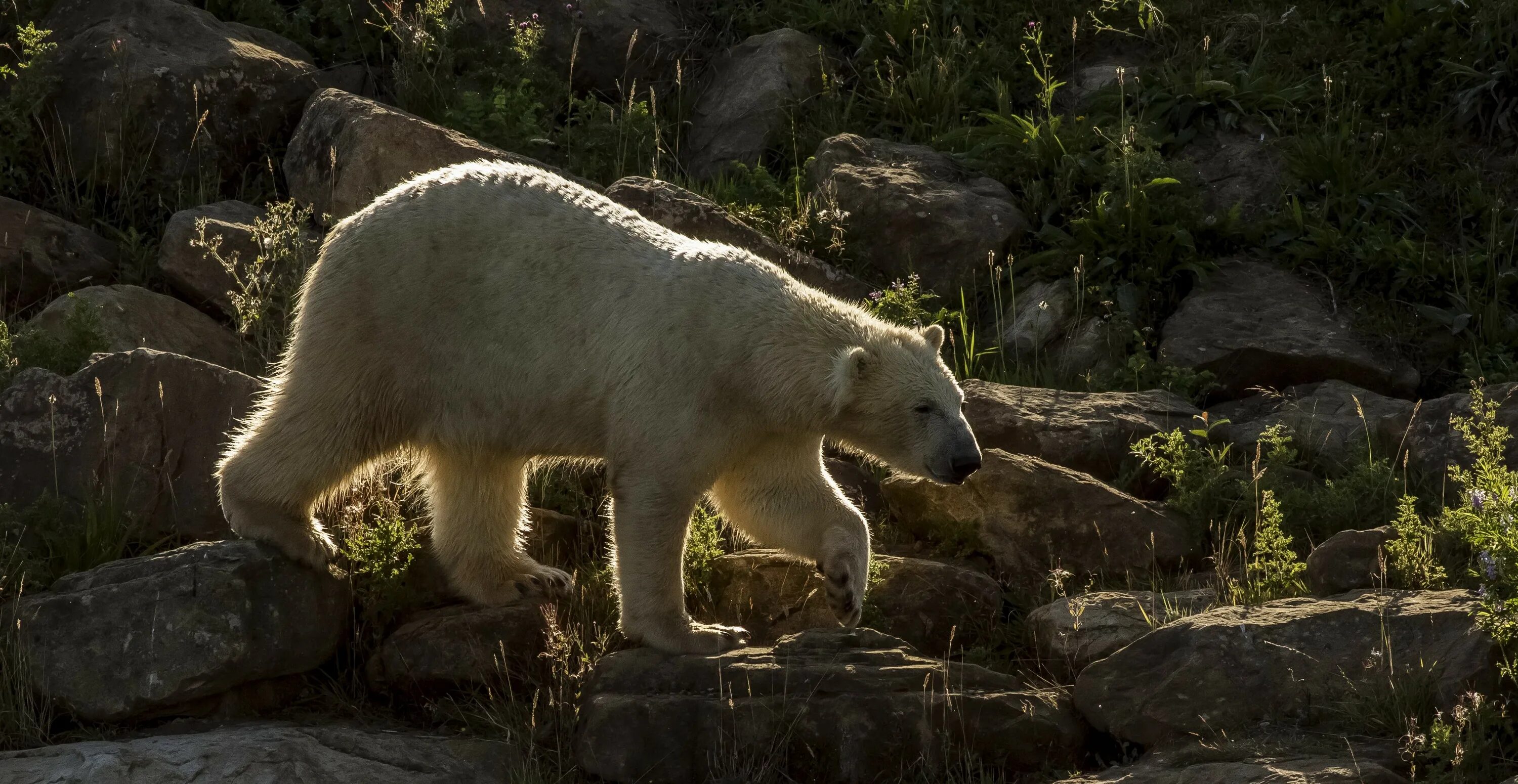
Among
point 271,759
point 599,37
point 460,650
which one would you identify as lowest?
point 271,759

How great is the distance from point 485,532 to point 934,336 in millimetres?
2140

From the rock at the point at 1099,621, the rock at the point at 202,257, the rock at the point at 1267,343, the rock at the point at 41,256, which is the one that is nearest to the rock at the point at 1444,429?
the rock at the point at 1267,343

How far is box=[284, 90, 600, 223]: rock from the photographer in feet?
28.6

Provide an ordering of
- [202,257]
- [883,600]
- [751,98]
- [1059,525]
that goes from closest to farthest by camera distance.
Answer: [883,600] < [1059,525] < [202,257] < [751,98]

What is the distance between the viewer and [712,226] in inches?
340

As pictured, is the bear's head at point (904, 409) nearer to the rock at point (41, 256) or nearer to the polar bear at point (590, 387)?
the polar bear at point (590, 387)

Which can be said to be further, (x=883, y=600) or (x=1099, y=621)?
(x=883, y=600)

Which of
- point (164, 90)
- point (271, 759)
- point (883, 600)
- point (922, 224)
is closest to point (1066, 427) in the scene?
point (883, 600)

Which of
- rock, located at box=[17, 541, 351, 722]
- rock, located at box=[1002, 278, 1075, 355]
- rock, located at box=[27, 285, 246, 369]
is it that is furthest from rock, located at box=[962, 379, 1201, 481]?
rock, located at box=[27, 285, 246, 369]

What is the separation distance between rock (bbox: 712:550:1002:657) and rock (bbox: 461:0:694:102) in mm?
5121

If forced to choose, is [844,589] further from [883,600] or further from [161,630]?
[161,630]

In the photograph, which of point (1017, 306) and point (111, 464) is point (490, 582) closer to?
point (111, 464)

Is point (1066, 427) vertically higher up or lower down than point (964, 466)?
lower down

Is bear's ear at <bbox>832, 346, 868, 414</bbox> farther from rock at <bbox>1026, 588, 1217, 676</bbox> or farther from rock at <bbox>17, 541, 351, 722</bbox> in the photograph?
rock at <bbox>17, 541, 351, 722</bbox>
